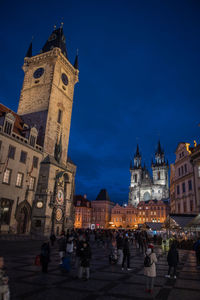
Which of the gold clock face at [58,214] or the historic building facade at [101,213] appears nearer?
the gold clock face at [58,214]

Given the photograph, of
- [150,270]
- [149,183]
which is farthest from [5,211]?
[149,183]

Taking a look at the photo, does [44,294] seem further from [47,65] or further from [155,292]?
[47,65]

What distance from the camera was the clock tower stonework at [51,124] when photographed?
33.3 m

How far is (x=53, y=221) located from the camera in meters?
33.8

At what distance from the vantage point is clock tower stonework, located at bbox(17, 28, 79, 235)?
33.3m

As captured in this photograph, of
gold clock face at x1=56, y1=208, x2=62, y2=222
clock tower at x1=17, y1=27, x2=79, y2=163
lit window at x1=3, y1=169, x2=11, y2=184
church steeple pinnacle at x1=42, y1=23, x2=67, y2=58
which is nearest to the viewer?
lit window at x1=3, y1=169, x2=11, y2=184

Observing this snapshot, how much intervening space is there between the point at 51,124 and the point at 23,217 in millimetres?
16004

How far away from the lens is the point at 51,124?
38.7 metres

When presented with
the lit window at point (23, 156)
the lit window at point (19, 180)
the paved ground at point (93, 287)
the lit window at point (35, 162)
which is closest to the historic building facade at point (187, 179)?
the lit window at point (35, 162)

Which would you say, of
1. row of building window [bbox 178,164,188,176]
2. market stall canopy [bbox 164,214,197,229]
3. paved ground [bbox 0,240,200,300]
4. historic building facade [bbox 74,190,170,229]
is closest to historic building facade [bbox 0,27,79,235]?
market stall canopy [bbox 164,214,197,229]

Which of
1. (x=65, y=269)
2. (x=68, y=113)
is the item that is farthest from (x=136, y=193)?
(x=65, y=269)

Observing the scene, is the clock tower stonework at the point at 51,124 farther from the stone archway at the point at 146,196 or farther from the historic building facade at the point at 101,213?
the stone archway at the point at 146,196

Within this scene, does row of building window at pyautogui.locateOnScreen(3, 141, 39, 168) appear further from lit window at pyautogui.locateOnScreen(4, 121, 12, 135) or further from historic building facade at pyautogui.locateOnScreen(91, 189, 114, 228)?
historic building facade at pyautogui.locateOnScreen(91, 189, 114, 228)

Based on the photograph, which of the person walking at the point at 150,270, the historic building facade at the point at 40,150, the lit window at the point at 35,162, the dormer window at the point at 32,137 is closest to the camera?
the person walking at the point at 150,270
